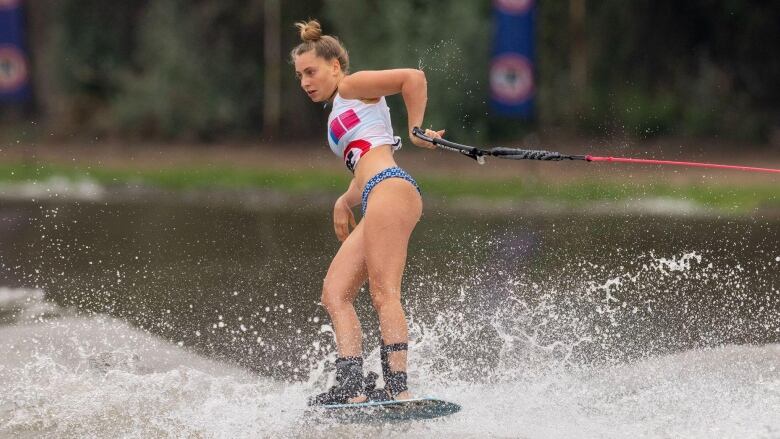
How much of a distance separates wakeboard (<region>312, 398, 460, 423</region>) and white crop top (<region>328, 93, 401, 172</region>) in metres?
1.13

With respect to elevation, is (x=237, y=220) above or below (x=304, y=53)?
above

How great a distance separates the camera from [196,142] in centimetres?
2209

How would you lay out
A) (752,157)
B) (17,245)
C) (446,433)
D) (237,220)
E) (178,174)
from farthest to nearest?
(752,157), (178,174), (237,220), (17,245), (446,433)

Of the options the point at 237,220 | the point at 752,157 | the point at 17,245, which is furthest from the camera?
the point at 752,157

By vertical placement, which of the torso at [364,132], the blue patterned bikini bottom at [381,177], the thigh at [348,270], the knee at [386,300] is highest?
the torso at [364,132]

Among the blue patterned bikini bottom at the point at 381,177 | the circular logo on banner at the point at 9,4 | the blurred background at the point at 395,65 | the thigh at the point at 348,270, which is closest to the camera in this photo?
the blue patterned bikini bottom at the point at 381,177

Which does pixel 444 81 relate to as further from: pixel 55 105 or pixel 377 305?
pixel 377 305

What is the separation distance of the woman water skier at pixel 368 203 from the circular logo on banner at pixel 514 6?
11342mm

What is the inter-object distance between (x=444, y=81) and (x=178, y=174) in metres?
4.56

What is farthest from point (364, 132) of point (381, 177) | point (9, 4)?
point (9, 4)

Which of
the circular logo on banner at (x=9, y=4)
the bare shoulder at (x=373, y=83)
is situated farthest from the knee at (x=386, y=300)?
the circular logo on banner at (x=9, y=4)

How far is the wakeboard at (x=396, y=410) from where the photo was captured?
19.3 ft

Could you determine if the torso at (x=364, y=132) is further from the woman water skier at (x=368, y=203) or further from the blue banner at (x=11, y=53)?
the blue banner at (x=11, y=53)

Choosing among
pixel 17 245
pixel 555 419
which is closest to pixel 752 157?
pixel 17 245
